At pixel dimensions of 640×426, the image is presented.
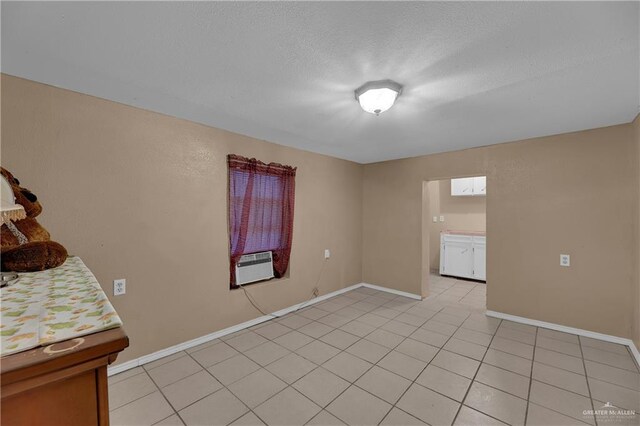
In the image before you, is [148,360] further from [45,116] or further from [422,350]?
[422,350]

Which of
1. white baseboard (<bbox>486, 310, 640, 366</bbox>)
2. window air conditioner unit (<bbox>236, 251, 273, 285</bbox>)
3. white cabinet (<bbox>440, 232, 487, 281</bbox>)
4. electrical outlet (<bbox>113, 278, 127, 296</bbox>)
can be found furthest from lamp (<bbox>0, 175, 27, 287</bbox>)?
white cabinet (<bbox>440, 232, 487, 281</bbox>)

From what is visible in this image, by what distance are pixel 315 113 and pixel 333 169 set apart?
1.80 meters

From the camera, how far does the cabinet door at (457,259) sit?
4918mm

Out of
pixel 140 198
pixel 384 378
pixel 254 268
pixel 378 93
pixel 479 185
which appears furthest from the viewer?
Answer: pixel 479 185

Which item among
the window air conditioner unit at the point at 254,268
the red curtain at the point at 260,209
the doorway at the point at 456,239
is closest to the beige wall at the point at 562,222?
the doorway at the point at 456,239

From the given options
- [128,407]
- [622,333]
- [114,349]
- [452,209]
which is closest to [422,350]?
[622,333]

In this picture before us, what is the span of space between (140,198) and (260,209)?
1214 millimetres

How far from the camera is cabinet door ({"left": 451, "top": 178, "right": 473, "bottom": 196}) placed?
5184 millimetres

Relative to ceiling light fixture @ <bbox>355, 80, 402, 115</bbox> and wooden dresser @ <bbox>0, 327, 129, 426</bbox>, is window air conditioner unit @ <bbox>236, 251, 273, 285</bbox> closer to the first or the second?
ceiling light fixture @ <bbox>355, 80, 402, 115</bbox>

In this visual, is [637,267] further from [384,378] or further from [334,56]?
[334,56]

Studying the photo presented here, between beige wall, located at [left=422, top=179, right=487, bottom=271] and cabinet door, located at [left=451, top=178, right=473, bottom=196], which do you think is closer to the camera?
cabinet door, located at [left=451, top=178, right=473, bottom=196]

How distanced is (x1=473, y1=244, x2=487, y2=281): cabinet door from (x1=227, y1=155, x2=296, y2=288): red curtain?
3.58 m

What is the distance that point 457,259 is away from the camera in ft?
16.6

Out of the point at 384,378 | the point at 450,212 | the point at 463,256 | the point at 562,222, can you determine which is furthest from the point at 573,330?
the point at 450,212
